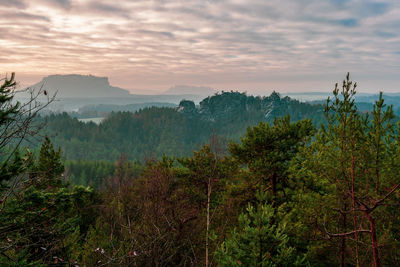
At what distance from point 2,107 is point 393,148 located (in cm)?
1265

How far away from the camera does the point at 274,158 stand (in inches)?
587

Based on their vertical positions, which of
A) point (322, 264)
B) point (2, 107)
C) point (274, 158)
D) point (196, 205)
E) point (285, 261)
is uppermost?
point (2, 107)

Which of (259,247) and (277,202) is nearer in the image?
(259,247)

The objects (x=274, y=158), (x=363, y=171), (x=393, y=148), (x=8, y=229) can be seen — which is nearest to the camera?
(x=363, y=171)

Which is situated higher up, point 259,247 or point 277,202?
point 259,247

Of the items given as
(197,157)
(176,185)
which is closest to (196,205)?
(176,185)

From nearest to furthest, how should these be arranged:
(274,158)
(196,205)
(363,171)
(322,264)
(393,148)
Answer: (363,171) → (393,148) → (322,264) → (274,158) → (196,205)

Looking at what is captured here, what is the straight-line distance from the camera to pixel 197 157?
2162 cm

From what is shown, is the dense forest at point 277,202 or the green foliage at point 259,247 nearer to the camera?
the dense forest at point 277,202

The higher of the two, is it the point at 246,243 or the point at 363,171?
the point at 363,171

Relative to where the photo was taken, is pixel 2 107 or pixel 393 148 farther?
pixel 393 148

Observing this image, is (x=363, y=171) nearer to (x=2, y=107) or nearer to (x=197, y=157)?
(x=2, y=107)

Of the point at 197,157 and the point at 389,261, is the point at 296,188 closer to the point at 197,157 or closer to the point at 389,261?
the point at 389,261

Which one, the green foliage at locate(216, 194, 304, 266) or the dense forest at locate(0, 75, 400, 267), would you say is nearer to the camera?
the dense forest at locate(0, 75, 400, 267)
